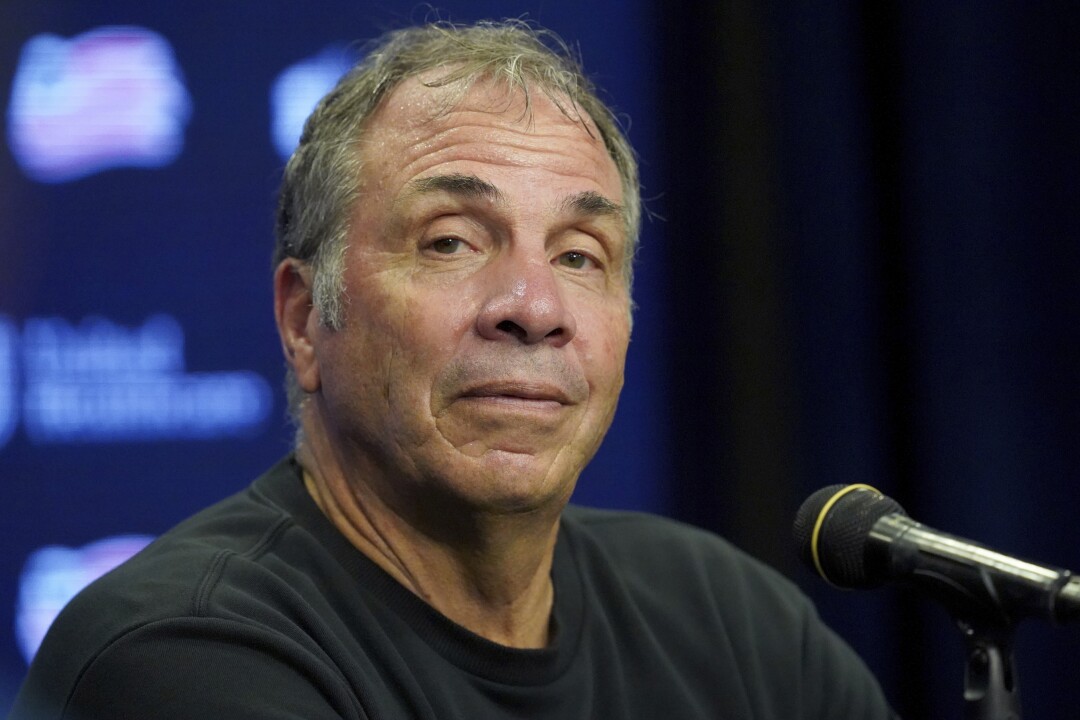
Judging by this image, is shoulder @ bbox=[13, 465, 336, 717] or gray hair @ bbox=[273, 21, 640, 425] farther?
gray hair @ bbox=[273, 21, 640, 425]

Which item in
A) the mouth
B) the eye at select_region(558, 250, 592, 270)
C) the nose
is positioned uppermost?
the eye at select_region(558, 250, 592, 270)

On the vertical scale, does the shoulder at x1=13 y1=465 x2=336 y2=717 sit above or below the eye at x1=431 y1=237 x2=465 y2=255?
below

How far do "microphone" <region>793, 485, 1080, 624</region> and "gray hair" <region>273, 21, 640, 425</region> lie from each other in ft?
2.42

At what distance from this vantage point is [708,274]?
10.6ft

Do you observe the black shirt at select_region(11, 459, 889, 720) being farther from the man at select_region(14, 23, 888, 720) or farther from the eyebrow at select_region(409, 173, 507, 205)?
the eyebrow at select_region(409, 173, 507, 205)

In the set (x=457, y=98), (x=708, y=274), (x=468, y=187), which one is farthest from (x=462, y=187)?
(x=708, y=274)

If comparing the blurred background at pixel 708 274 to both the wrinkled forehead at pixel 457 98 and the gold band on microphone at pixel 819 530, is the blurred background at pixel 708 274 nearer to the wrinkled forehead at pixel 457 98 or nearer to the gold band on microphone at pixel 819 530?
the wrinkled forehead at pixel 457 98

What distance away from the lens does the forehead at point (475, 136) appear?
1.71 m

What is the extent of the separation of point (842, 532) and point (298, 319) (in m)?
0.96

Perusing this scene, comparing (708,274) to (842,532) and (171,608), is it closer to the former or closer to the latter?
(842,532)

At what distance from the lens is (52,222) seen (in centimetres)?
287

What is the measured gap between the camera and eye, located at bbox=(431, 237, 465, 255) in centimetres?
168

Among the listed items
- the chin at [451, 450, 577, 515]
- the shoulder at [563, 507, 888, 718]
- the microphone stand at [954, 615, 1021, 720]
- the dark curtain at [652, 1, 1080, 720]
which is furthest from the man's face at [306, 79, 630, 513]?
the dark curtain at [652, 1, 1080, 720]

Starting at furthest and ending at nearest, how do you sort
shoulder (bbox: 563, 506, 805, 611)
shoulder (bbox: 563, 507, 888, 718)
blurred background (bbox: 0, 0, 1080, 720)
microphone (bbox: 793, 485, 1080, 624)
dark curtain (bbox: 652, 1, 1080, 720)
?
dark curtain (bbox: 652, 1, 1080, 720), blurred background (bbox: 0, 0, 1080, 720), shoulder (bbox: 563, 506, 805, 611), shoulder (bbox: 563, 507, 888, 718), microphone (bbox: 793, 485, 1080, 624)
